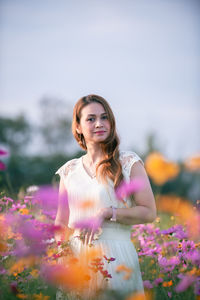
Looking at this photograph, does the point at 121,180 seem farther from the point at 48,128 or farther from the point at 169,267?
the point at 48,128

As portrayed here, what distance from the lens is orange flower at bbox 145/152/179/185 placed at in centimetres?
119

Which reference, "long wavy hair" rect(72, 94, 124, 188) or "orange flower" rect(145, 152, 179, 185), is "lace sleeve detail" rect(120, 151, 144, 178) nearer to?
"long wavy hair" rect(72, 94, 124, 188)

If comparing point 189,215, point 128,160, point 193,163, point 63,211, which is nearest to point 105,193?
point 128,160

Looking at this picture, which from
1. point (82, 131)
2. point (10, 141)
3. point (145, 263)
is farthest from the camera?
point (10, 141)

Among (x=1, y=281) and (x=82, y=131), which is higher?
(x=82, y=131)

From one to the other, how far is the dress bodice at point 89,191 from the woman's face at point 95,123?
6.5 inches

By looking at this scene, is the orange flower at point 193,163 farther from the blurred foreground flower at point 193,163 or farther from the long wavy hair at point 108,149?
the long wavy hair at point 108,149

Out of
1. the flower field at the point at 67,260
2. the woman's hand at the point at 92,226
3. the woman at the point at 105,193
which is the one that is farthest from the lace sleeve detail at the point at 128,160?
the woman's hand at the point at 92,226

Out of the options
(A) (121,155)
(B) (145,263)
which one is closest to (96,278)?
(A) (121,155)

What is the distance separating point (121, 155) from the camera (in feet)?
6.59

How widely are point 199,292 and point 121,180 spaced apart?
2.33 feet

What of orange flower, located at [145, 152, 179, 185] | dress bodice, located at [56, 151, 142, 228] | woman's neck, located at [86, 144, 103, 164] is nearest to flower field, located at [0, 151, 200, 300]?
orange flower, located at [145, 152, 179, 185]

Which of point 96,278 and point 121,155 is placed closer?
point 96,278

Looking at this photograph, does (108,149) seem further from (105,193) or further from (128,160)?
(105,193)
